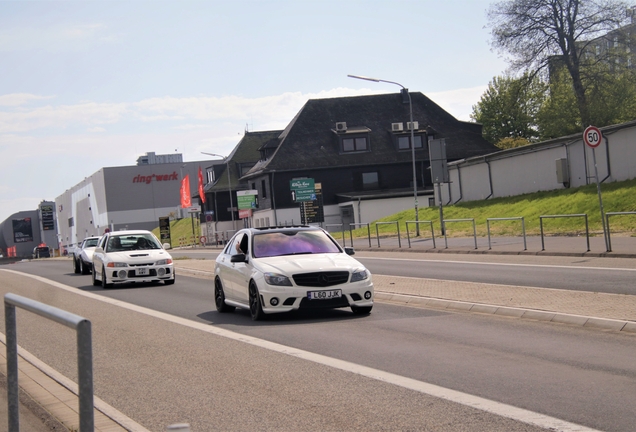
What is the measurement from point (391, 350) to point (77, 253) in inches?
1082

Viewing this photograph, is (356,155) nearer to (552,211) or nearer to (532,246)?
(552,211)

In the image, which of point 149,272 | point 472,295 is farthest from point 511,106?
point 472,295

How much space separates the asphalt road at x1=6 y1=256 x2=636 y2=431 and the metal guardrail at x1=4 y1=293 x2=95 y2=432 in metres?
2.59

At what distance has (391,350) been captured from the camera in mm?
9953

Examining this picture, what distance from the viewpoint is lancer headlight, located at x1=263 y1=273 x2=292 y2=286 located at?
43.8ft

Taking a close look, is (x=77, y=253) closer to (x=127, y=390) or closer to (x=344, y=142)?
(x=127, y=390)

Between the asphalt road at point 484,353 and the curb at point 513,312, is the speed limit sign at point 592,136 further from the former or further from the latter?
the asphalt road at point 484,353

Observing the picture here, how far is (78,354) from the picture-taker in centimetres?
416

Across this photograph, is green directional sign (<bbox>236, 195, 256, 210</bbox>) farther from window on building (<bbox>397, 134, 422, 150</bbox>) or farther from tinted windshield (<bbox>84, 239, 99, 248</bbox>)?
tinted windshield (<bbox>84, 239, 99, 248</bbox>)

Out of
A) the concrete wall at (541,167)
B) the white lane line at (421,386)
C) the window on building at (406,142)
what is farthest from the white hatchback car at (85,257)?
the window on building at (406,142)

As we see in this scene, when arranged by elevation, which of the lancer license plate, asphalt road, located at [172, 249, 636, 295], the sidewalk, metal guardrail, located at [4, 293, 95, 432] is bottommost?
asphalt road, located at [172, 249, 636, 295]

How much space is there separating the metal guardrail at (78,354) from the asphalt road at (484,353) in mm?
2589

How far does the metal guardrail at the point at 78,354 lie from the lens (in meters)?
4.16

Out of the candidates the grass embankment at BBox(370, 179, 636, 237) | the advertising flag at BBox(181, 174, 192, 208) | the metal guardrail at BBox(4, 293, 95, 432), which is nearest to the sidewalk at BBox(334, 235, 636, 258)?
the grass embankment at BBox(370, 179, 636, 237)
